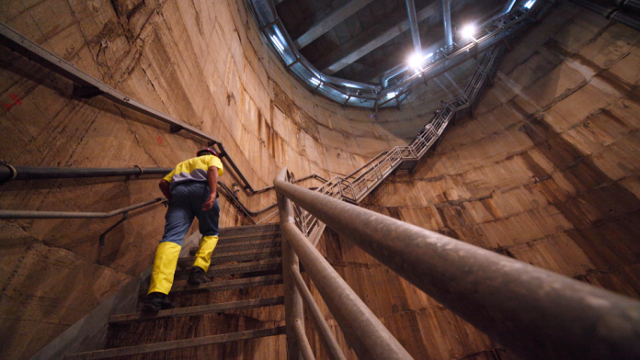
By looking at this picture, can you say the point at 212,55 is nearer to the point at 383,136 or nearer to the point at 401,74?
the point at 383,136

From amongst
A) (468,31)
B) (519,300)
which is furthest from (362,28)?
(519,300)

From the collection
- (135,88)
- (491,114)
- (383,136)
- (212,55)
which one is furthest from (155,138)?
(491,114)

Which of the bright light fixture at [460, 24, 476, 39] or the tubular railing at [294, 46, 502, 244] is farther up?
the bright light fixture at [460, 24, 476, 39]

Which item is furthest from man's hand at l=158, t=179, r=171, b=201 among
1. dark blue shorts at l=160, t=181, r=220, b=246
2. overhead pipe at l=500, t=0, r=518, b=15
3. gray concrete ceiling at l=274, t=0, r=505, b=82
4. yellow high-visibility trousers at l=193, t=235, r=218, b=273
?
overhead pipe at l=500, t=0, r=518, b=15

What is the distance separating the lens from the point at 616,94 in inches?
219

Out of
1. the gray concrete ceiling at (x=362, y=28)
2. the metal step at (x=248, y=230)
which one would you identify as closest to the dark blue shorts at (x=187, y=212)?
the metal step at (x=248, y=230)

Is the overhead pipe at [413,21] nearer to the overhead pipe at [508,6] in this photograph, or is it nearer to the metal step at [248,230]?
the overhead pipe at [508,6]

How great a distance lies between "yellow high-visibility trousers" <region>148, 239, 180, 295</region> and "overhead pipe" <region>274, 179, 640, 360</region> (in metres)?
1.88

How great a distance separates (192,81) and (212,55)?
1132mm

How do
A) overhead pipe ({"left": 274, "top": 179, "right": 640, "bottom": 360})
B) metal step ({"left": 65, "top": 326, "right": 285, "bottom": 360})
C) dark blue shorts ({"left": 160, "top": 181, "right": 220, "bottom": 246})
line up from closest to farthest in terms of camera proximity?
overhead pipe ({"left": 274, "top": 179, "right": 640, "bottom": 360}) → metal step ({"left": 65, "top": 326, "right": 285, "bottom": 360}) → dark blue shorts ({"left": 160, "top": 181, "right": 220, "bottom": 246})

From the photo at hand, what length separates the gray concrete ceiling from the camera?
9.88 meters

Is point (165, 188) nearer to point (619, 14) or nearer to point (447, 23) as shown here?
point (619, 14)

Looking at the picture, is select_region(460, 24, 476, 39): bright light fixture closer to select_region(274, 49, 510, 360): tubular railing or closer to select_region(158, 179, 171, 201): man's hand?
select_region(274, 49, 510, 360): tubular railing

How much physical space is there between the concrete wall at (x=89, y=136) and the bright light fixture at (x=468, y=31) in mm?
11117
